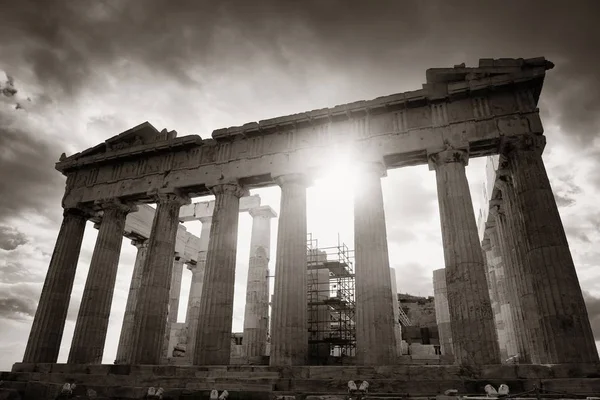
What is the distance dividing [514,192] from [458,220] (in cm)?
281

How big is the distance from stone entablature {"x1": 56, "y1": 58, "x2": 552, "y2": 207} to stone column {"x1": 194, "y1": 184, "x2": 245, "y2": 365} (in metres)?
1.25

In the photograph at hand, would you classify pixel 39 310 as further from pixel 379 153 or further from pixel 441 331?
pixel 441 331

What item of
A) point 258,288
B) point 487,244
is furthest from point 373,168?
point 258,288

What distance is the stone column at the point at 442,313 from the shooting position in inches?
771

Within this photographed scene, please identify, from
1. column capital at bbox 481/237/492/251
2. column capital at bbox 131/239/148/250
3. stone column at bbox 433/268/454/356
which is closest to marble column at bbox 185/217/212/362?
column capital at bbox 131/239/148/250

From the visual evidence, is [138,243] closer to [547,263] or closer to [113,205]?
[113,205]

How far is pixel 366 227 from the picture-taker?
14281mm

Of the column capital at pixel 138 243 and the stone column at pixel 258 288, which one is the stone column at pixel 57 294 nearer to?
the column capital at pixel 138 243

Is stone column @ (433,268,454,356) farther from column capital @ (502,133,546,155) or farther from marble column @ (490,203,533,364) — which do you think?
column capital @ (502,133,546,155)

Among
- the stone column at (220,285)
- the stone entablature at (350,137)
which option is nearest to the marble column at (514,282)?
the stone entablature at (350,137)

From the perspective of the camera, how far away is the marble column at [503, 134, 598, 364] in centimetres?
1104

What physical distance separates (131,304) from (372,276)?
1673cm

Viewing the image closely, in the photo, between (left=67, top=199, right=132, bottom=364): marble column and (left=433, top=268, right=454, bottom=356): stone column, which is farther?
(left=433, top=268, right=454, bottom=356): stone column

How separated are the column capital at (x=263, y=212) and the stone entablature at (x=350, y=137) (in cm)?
615
